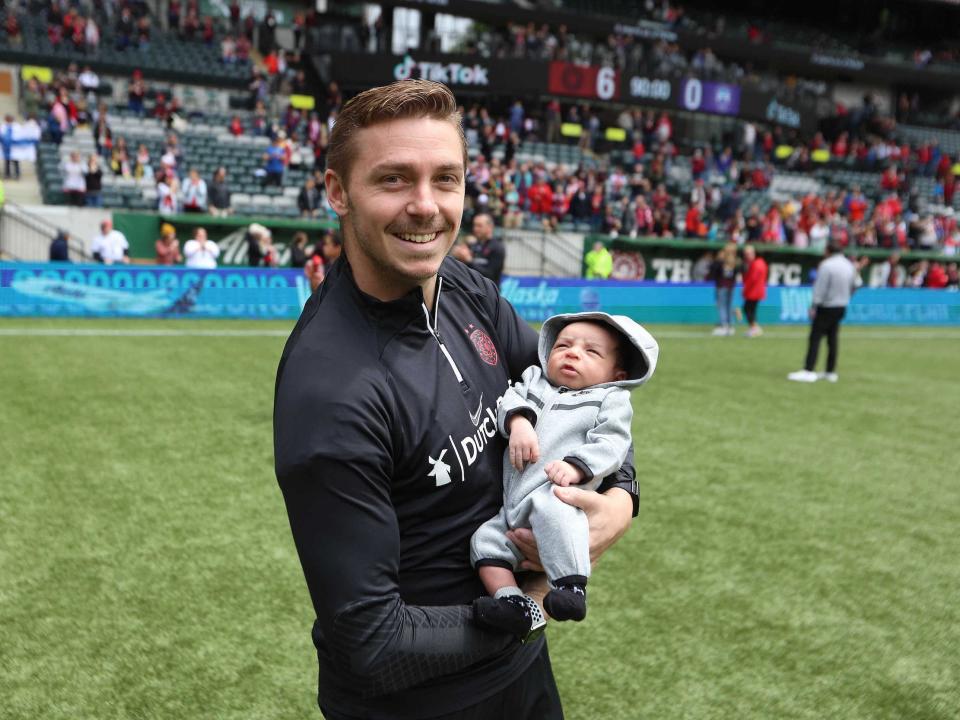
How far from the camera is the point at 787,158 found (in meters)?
36.3

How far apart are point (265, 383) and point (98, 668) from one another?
690 centimetres

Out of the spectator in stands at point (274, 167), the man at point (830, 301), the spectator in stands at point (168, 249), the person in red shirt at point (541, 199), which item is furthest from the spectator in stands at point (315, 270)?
the person in red shirt at point (541, 199)

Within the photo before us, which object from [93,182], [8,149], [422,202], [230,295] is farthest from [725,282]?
[8,149]

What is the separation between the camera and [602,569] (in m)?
5.62

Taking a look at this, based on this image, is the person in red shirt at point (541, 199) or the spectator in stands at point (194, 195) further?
the person in red shirt at point (541, 199)

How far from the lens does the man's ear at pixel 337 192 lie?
1929mm

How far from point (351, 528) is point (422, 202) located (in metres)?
0.71

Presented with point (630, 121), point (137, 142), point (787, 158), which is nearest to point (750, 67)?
point (787, 158)

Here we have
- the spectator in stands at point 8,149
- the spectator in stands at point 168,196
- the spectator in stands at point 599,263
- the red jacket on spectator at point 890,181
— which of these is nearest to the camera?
the spectator in stands at point 168,196

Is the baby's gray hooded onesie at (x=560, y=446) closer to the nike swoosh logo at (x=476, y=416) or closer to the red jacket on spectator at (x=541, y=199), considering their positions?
the nike swoosh logo at (x=476, y=416)

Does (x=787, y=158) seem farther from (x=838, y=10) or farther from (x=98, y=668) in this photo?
(x=98, y=668)

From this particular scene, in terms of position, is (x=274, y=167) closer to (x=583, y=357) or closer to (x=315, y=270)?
(x=315, y=270)

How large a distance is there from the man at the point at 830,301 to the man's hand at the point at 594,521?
11.8 metres

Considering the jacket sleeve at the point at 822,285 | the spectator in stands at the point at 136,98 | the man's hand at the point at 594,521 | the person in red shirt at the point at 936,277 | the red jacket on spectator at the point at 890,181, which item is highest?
the spectator in stands at the point at 136,98
